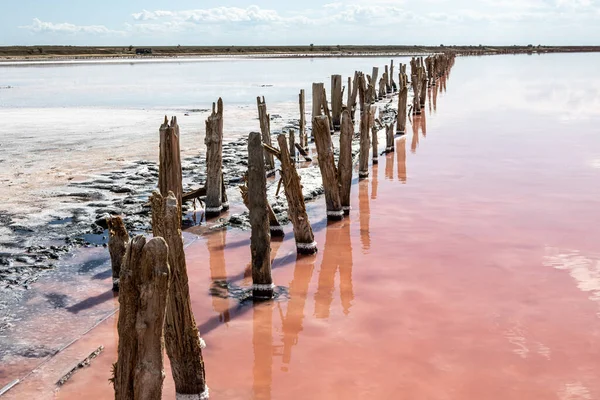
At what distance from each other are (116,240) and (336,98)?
1160 cm

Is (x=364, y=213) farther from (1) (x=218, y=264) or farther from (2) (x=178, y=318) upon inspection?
(2) (x=178, y=318)

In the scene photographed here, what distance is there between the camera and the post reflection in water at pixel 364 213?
8531 mm

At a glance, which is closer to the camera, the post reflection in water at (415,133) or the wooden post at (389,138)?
the wooden post at (389,138)

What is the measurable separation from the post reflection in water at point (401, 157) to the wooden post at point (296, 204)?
4.43m

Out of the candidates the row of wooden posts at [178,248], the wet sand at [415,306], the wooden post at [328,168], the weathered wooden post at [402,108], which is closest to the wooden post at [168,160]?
the row of wooden posts at [178,248]

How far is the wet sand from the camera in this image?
513 cm

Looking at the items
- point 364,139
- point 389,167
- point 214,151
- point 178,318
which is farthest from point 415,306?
point 389,167

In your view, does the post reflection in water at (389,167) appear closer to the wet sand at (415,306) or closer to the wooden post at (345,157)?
the wet sand at (415,306)

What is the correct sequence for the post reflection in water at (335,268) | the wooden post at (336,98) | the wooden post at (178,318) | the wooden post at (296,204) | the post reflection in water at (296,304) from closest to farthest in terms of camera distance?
the wooden post at (178,318) < the post reflection in water at (296,304) < the post reflection in water at (335,268) < the wooden post at (296,204) < the wooden post at (336,98)

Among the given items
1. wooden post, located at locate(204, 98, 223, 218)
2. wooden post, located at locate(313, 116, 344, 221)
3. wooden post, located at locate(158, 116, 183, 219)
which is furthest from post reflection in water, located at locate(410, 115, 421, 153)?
wooden post, located at locate(158, 116, 183, 219)

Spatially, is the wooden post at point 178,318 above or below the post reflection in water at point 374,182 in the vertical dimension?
above

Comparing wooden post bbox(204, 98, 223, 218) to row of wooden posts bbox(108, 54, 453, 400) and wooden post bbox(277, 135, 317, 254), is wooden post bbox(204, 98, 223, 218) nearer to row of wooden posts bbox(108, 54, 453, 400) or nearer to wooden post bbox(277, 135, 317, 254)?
row of wooden posts bbox(108, 54, 453, 400)

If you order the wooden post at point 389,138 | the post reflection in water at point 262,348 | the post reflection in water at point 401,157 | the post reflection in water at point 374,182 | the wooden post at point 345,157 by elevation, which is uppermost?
the wooden post at point 345,157

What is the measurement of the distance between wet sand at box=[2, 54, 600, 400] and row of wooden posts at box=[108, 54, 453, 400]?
40cm
